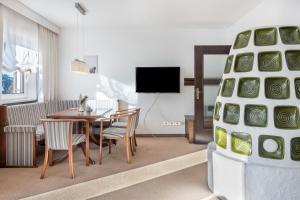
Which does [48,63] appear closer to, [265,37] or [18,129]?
[18,129]

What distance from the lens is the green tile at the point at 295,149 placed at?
211cm

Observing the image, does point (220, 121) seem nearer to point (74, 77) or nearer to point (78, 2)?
point (78, 2)

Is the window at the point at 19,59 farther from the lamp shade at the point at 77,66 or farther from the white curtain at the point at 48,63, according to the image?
the lamp shade at the point at 77,66

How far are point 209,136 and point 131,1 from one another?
3094mm

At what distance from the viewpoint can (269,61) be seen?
225 centimetres

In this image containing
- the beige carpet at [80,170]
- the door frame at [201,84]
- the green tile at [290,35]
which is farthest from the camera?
the door frame at [201,84]

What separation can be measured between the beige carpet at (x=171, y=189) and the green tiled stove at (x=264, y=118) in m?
0.45

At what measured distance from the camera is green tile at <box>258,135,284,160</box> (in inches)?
84.4

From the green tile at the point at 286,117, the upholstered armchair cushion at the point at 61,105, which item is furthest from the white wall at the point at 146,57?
the green tile at the point at 286,117

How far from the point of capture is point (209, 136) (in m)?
5.30

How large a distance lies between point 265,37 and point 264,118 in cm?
75

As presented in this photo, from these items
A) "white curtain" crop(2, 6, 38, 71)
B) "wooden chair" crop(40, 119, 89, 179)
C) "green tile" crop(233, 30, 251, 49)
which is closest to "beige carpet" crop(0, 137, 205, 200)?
"wooden chair" crop(40, 119, 89, 179)

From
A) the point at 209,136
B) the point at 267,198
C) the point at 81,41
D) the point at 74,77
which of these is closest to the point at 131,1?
the point at 81,41

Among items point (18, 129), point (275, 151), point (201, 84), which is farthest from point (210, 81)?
point (18, 129)
